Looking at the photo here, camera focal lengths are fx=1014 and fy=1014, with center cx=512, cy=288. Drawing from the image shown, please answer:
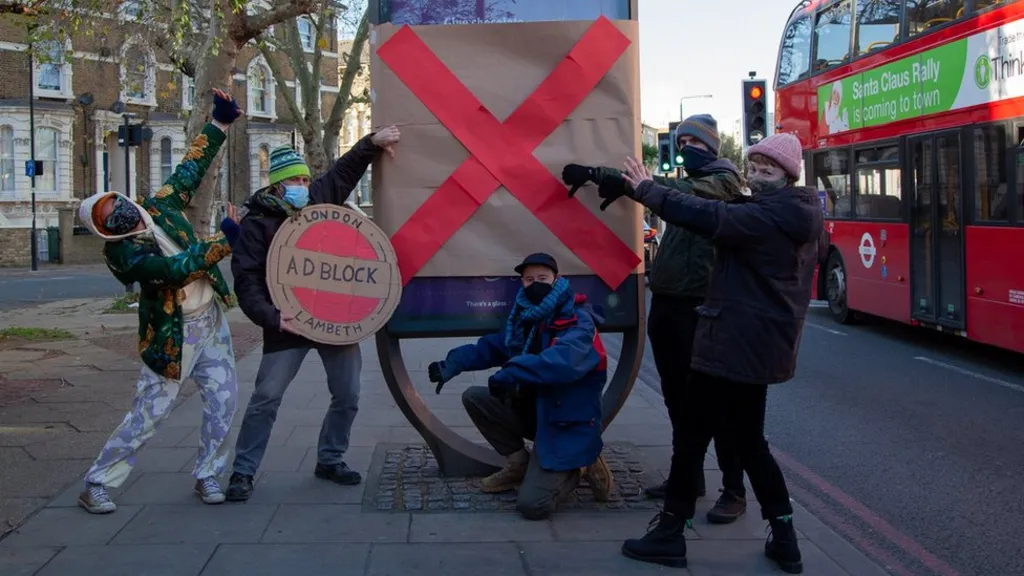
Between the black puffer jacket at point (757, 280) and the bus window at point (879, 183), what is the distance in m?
8.64

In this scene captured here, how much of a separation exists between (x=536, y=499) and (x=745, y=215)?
68.0 inches

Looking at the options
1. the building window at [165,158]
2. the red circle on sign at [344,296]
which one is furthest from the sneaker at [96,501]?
the building window at [165,158]

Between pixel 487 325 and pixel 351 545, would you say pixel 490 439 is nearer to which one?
pixel 487 325

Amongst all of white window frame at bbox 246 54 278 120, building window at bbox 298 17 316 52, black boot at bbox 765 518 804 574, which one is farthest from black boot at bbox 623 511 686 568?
white window frame at bbox 246 54 278 120

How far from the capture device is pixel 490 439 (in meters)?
5.32

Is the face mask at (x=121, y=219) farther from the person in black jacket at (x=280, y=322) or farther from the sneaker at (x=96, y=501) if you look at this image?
the sneaker at (x=96, y=501)

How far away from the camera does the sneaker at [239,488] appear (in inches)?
203

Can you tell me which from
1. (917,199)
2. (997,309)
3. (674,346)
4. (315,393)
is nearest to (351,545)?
(674,346)

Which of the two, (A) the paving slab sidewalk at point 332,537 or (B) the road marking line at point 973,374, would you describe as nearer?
(A) the paving slab sidewalk at point 332,537

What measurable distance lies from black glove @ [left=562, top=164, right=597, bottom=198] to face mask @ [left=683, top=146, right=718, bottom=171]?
19.1 inches

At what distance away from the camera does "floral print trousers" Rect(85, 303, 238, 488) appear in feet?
16.4

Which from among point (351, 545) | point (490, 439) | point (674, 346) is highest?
point (674, 346)

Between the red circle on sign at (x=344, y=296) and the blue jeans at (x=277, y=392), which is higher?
the red circle on sign at (x=344, y=296)

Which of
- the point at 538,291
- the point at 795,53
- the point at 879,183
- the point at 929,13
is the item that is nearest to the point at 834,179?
the point at 879,183
